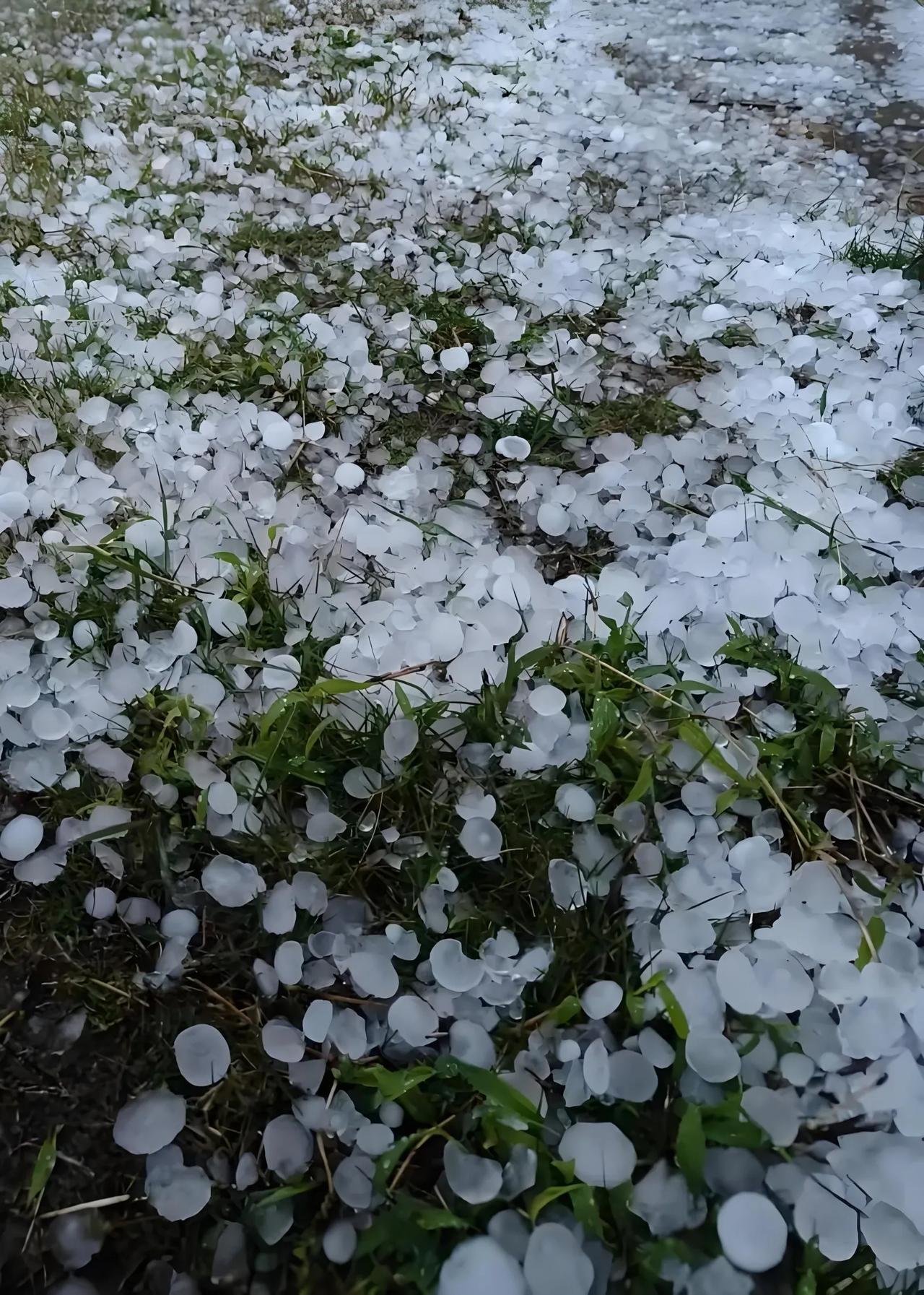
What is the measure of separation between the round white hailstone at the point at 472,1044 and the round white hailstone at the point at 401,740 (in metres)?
0.31

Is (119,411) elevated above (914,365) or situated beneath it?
situated beneath

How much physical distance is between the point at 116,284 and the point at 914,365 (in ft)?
5.14

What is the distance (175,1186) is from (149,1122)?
6cm

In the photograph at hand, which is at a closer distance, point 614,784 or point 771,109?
point 614,784

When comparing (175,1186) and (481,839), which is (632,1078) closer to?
(481,839)

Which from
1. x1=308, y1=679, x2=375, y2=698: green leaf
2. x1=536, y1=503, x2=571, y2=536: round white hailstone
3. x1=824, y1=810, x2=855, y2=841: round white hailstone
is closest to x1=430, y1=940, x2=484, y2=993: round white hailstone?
x1=308, y1=679, x2=375, y2=698: green leaf

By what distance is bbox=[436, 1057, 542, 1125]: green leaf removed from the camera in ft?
2.47

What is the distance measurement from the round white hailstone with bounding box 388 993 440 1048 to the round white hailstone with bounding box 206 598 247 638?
54 centimetres

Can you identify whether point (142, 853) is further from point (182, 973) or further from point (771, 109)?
point (771, 109)

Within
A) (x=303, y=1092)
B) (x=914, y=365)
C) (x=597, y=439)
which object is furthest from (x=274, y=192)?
(x=303, y=1092)

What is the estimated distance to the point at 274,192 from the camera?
1937 millimetres

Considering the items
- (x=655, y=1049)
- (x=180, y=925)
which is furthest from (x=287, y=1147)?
(x=655, y=1049)

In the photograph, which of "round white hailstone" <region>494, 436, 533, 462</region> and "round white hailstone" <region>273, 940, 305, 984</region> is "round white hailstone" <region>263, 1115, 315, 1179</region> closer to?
"round white hailstone" <region>273, 940, 305, 984</region>

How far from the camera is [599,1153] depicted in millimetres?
732
